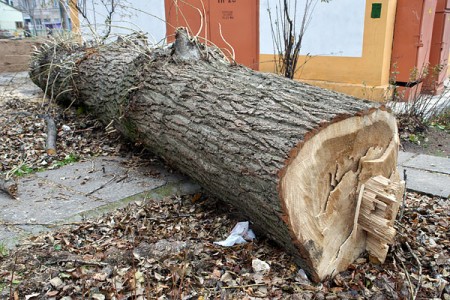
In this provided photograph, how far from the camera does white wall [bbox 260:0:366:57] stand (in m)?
6.33

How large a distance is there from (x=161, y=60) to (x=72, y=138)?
159 centimetres

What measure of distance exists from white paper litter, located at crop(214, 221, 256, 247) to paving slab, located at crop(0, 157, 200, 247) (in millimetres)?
817

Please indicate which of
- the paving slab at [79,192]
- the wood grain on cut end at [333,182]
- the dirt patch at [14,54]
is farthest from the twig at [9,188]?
the dirt patch at [14,54]

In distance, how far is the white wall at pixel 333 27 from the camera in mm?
6328

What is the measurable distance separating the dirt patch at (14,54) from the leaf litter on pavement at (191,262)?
729 centimetres

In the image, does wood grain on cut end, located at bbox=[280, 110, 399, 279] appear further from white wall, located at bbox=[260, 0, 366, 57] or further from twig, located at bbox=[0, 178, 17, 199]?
white wall, located at bbox=[260, 0, 366, 57]

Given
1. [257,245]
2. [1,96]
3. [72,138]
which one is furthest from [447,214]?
[1,96]

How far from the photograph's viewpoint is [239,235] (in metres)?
2.53

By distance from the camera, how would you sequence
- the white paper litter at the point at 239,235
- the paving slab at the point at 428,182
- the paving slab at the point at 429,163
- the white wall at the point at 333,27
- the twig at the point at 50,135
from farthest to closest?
1. the white wall at the point at 333,27
2. the twig at the point at 50,135
3. the paving slab at the point at 429,163
4. the paving slab at the point at 428,182
5. the white paper litter at the point at 239,235

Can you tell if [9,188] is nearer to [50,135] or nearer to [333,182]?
[50,135]

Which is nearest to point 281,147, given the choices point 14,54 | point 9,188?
point 9,188

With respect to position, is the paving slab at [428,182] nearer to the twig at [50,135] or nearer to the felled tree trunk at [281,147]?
the felled tree trunk at [281,147]

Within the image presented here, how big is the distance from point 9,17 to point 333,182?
32.6m

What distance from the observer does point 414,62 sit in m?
6.28
